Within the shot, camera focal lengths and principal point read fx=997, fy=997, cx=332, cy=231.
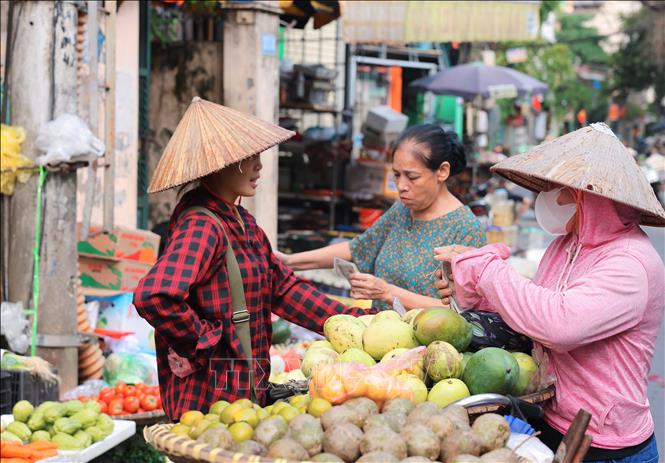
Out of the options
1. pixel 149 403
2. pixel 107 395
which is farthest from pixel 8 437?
pixel 149 403

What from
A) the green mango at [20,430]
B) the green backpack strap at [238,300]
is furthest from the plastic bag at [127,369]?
the green backpack strap at [238,300]

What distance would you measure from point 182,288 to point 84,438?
7.06 ft

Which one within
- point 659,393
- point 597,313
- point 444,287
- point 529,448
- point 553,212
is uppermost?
point 553,212

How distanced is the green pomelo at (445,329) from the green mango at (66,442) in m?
2.49

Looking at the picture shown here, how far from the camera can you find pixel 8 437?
16.4 feet

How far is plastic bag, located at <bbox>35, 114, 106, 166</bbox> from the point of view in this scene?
19.1 feet

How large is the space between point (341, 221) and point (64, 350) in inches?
282

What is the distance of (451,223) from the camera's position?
15.3 ft

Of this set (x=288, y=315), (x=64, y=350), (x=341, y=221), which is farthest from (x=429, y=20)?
(x=288, y=315)

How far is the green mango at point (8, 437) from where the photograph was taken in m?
4.96

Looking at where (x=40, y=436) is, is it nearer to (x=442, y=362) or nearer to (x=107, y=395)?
(x=107, y=395)

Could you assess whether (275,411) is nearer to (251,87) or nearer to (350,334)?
(350,334)

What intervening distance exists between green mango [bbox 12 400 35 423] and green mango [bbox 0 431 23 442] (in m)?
0.21

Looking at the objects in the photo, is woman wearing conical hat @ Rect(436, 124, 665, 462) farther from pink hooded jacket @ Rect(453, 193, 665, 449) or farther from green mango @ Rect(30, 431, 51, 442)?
green mango @ Rect(30, 431, 51, 442)
